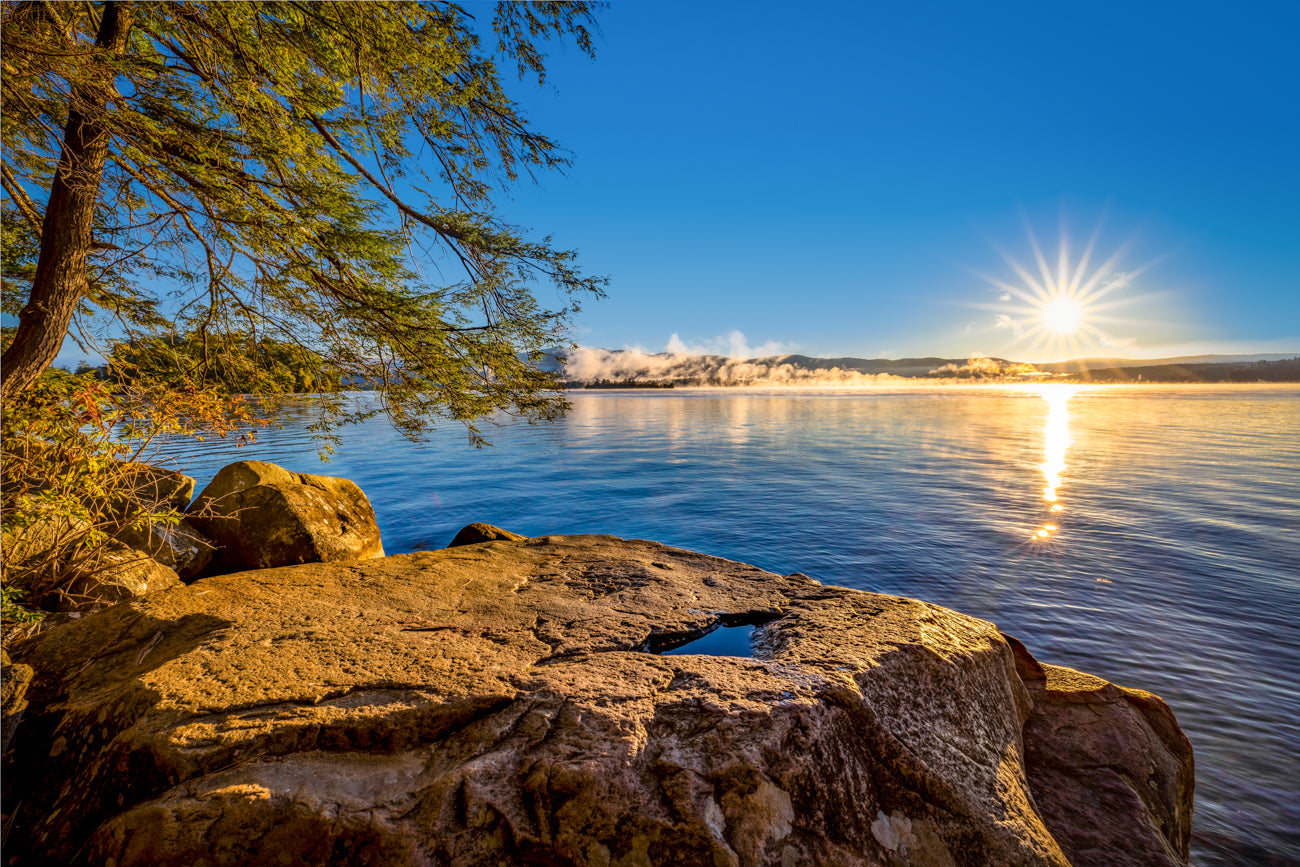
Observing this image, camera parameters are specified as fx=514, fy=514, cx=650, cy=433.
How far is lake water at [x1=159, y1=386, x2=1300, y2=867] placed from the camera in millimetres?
5406

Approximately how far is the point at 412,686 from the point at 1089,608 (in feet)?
30.6

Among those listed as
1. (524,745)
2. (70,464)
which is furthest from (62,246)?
(524,745)

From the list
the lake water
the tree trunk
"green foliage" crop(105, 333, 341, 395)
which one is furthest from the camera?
"green foliage" crop(105, 333, 341, 395)

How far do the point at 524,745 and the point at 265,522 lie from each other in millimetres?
5446

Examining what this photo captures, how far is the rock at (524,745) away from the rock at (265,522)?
197 cm

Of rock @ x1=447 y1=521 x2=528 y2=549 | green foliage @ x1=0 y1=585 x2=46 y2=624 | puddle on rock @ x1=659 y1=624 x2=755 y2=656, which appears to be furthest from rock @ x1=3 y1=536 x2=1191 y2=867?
rock @ x1=447 y1=521 x2=528 y2=549

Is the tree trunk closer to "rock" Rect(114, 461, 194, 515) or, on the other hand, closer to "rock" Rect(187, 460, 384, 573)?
"rock" Rect(114, 461, 194, 515)

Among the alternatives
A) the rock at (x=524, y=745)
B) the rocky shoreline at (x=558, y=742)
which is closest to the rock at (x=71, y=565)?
the rocky shoreline at (x=558, y=742)

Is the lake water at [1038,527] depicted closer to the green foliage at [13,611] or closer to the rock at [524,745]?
the rock at [524,745]

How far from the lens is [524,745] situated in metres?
2.45

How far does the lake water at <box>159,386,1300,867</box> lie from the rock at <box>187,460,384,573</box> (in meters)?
5.04

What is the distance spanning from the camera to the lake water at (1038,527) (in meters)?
5.41

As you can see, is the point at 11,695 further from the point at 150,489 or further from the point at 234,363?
the point at 150,489

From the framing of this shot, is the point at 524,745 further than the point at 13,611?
No
